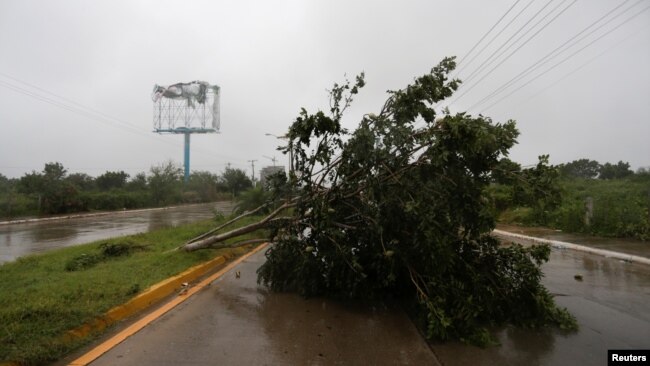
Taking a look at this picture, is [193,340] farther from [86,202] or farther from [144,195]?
[144,195]

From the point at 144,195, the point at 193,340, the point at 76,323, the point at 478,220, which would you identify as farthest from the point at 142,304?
the point at 144,195

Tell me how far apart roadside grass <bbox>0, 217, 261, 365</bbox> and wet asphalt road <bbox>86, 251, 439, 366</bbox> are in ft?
2.03

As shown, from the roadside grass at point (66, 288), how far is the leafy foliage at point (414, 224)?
87.1 inches

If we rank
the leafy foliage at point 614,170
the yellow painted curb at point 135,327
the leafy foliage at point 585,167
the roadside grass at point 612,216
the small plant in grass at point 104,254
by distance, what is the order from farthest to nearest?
1. the leafy foliage at point 585,167
2. the leafy foliage at point 614,170
3. the roadside grass at point 612,216
4. the small plant in grass at point 104,254
5. the yellow painted curb at point 135,327

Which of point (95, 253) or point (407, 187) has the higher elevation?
point (407, 187)

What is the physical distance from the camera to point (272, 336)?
462 centimetres

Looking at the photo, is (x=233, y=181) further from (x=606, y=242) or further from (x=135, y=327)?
(x=135, y=327)

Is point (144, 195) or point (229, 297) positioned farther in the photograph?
point (144, 195)

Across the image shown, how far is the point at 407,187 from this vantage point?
550 cm

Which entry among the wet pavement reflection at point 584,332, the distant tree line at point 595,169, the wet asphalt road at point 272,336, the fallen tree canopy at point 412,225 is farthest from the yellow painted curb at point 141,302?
the distant tree line at point 595,169

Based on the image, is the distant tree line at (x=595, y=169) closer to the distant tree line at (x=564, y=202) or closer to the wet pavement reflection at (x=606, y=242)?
the distant tree line at (x=564, y=202)

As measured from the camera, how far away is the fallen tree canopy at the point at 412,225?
15.9ft

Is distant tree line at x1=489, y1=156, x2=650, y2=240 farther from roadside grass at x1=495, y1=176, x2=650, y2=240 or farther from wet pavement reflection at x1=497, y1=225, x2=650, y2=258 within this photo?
wet pavement reflection at x1=497, y1=225, x2=650, y2=258

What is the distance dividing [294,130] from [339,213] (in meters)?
1.48
